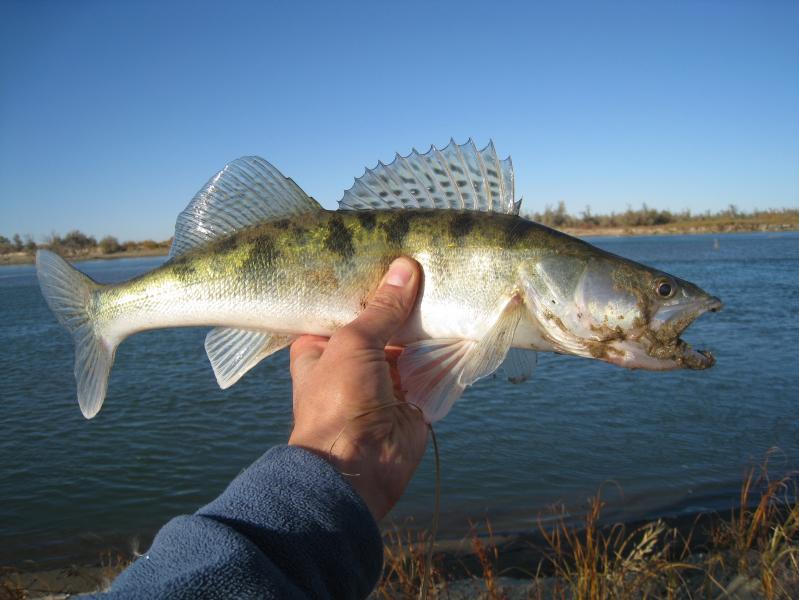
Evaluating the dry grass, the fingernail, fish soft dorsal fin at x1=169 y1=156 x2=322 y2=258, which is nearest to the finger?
the fingernail

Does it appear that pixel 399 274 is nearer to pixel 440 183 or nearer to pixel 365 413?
pixel 440 183

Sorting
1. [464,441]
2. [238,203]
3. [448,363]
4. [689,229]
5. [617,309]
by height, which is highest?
[689,229]

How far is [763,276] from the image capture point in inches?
1203

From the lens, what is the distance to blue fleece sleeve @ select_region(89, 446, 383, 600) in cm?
147

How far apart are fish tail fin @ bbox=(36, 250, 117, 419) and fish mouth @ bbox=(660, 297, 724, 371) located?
361cm

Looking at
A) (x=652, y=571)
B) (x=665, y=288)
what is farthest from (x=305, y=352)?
(x=652, y=571)

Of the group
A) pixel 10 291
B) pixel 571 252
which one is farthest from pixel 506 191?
pixel 10 291

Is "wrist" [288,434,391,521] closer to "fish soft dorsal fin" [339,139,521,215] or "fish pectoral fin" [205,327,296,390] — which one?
"fish pectoral fin" [205,327,296,390]

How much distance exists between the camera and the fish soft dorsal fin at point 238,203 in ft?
12.2

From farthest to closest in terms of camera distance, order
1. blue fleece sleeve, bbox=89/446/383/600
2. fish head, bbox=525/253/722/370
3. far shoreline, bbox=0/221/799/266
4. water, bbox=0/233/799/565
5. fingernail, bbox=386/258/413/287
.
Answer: far shoreline, bbox=0/221/799/266
water, bbox=0/233/799/565
fingernail, bbox=386/258/413/287
fish head, bbox=525/253/722/370
blue fleece sleeve, bbox=89/446/383/600

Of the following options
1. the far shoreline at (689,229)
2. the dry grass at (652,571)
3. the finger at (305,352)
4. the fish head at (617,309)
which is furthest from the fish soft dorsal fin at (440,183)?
the far shoreline at (689,229)

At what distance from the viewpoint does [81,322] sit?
12.9 feet

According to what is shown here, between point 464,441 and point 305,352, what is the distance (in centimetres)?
733

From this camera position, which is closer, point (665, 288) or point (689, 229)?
point (665, 288)
